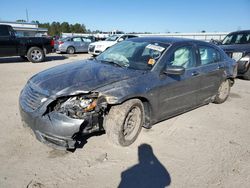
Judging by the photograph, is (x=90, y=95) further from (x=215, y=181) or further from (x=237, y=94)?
(x=237, y=94)

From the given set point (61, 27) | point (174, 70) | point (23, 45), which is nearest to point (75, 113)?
point (174, 70)

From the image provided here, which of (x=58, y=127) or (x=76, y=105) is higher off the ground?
(x=76, y=105)

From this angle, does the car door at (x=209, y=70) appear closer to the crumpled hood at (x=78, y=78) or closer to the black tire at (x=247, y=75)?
the crumpled hood at (x=78, y=78)

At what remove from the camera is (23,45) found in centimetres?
1240

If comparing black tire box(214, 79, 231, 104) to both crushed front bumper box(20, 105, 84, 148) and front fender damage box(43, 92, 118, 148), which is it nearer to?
front fender damage box(43, 92, 118, 148)

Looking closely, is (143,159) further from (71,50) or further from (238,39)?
(71,50)

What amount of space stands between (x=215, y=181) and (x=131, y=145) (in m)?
1.33

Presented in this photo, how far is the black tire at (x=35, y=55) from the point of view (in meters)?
12.7

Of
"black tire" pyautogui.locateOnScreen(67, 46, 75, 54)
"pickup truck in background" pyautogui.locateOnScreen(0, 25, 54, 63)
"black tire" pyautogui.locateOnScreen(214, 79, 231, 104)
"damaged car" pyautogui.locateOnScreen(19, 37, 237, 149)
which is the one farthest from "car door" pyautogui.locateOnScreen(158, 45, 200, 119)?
"black tire" pyautogui.locateOnScreen(67, 46, 75, 54)

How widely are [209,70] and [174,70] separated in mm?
1512

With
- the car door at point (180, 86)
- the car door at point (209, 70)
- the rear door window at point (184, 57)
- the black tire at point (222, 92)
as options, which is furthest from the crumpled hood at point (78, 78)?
the black tire at point (222, 92)

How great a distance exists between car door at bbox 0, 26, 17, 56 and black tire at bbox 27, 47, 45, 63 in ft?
2.71

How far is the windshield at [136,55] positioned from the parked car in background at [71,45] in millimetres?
14946

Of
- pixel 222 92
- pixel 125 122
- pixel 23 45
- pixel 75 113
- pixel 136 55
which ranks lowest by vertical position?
pixel 222 92
